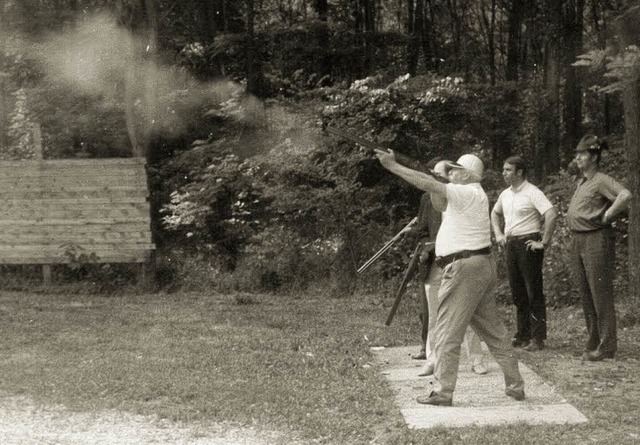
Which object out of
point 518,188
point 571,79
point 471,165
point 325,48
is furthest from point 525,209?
point 571,79

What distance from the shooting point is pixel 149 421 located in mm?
7012

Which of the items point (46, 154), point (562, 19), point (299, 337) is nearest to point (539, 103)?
point (562, 19)

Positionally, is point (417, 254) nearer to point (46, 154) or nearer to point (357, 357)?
point (357, 357)

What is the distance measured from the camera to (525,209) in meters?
9.36

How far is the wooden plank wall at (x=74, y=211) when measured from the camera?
17.0 meters

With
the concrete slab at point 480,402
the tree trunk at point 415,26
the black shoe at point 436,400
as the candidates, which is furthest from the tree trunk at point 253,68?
the black shoe at point 436,400

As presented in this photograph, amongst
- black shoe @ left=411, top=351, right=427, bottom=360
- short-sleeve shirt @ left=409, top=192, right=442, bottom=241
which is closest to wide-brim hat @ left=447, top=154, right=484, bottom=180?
short-sleeve shirt @ left=409, top=192, right=442, bottom=241

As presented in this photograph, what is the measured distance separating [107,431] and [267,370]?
2263 millimetres

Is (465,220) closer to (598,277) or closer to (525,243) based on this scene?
(598,277)

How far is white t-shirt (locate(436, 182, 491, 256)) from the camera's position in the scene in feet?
23.0

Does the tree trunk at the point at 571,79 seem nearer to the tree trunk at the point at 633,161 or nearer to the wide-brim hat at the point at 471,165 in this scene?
the tree trunk at the point at 633,161

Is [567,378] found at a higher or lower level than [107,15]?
lower

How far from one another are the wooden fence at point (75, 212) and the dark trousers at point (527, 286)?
8825 millimetres

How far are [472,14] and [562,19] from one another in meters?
7.33
